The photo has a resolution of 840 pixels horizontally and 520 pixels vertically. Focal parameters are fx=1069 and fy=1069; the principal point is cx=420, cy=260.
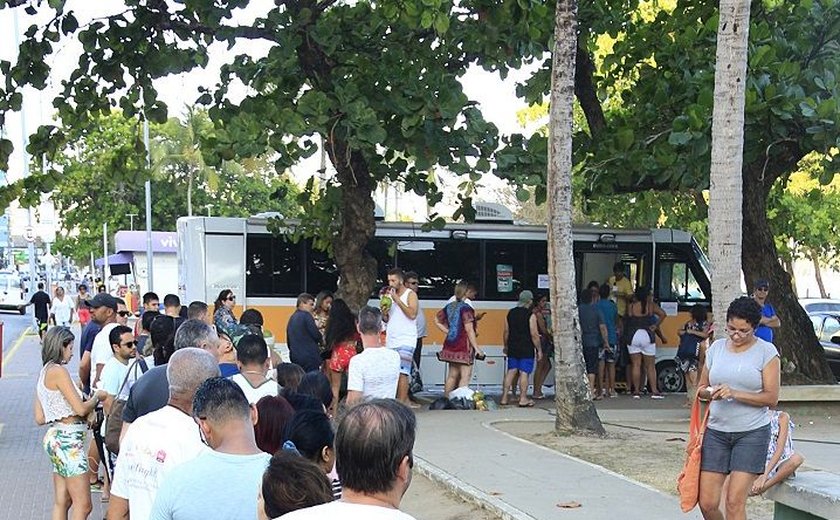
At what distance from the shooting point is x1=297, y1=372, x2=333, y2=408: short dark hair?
5.70 meters

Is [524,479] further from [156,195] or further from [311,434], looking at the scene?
[156,195]

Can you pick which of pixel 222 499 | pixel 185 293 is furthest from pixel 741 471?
pixel 185 293

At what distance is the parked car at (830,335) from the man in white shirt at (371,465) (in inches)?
670

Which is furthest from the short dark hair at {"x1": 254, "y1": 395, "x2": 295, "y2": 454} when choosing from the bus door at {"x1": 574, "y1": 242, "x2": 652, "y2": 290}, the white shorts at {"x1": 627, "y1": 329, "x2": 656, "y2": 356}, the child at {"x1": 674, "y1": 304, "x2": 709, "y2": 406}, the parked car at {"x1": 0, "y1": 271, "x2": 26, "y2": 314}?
the parked car at {"x1": 0, "y1": 271, "x2": 26, "y2": 314}

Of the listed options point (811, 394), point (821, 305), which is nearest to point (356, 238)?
point (811, 394)

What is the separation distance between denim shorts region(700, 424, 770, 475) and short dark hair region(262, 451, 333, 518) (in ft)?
12.2

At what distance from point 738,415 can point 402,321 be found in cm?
796

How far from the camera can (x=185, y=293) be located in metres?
18.0

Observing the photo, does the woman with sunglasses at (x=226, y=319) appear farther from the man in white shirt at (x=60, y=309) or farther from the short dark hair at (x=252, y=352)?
the man in white shirt at (x=60, y=309)

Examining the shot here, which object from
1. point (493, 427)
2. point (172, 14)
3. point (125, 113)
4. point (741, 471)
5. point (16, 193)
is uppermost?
point (172, 14)

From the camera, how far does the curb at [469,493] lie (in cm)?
846

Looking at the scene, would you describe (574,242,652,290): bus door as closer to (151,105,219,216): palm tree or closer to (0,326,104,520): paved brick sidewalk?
(0,326,104,520): paved brick sidewalk

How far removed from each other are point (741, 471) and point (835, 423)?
802 centimetres

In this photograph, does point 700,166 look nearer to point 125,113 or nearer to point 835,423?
point 835,423
